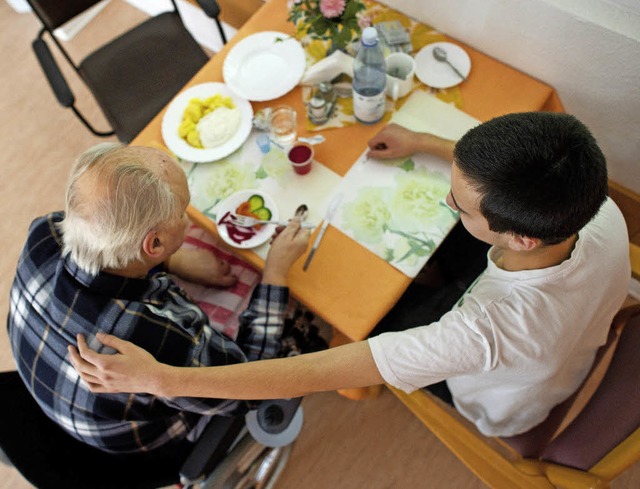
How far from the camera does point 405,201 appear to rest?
1.38 m

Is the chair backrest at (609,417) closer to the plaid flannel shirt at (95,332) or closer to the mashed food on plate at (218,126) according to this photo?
the plaid flannel shirt at (95,332)

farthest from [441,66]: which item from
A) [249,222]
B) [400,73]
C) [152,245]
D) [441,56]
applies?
[152,245]

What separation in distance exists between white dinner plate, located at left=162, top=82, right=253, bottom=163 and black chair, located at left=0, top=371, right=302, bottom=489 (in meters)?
0.72

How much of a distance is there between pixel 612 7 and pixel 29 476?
1.84 metres

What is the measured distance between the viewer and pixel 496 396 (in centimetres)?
120

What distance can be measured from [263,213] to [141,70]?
108 centimetres

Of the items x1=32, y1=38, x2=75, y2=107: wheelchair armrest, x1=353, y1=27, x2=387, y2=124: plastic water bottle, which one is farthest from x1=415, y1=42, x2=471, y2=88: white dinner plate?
x1=32, y1=38, x2=75, y2=107: wheelchair armrest

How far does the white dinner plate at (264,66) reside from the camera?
1577 mm

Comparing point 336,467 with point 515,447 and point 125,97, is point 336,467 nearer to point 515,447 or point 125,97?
point 515,447

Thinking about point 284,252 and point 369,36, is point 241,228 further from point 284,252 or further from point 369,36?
point 369,36

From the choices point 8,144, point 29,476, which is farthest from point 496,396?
point 8,144

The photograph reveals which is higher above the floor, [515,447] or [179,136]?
[179,136]

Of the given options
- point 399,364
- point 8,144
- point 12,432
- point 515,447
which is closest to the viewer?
point 399,364

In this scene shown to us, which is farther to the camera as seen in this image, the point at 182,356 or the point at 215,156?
the point at 215,156
